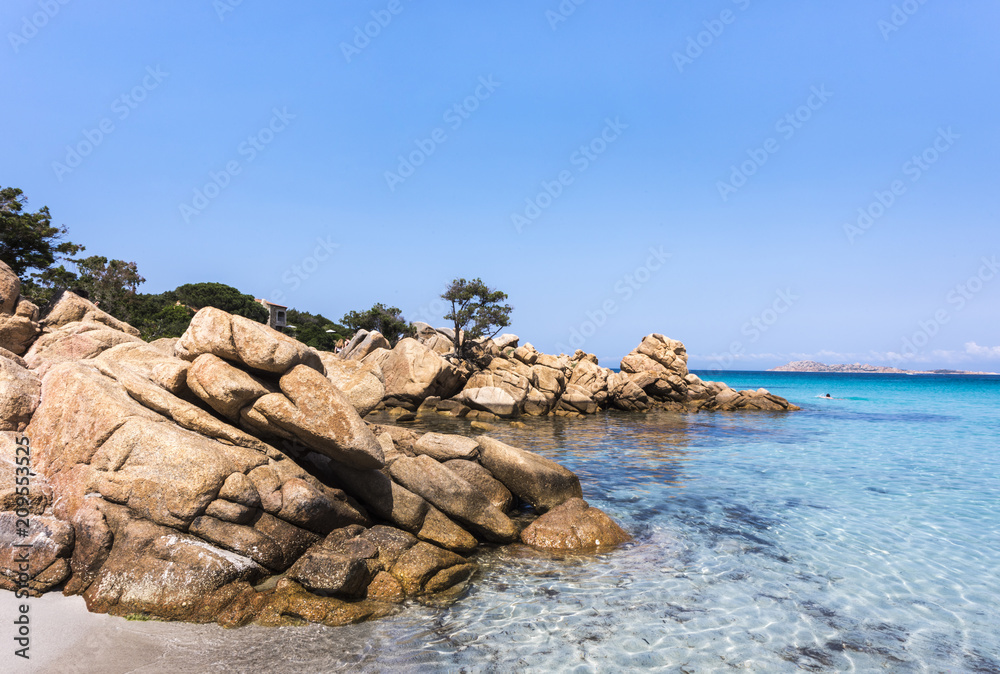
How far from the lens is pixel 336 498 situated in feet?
37.4

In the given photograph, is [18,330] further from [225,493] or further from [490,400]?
[490,400]

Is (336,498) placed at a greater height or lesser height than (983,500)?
greater

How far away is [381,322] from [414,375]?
111 ft

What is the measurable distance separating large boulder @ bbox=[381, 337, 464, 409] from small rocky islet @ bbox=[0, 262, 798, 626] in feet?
90.2

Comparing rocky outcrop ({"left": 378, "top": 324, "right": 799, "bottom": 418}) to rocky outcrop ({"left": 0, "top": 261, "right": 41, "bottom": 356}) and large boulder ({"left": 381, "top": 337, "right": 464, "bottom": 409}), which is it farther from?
rocky outcrop ({"left": 0, "top": 261, "right": 41, "bottom": 356})

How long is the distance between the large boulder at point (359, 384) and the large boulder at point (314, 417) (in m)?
2.12

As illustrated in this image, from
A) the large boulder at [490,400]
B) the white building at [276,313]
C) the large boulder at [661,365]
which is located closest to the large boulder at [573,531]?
the large boulder at [490,400]

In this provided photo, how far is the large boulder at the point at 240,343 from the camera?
11.0 metres

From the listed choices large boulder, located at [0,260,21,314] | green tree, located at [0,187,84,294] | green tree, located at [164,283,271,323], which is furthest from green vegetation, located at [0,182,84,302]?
green tree, located at [164,283,271,323]

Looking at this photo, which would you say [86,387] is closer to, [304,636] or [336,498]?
[336,498]

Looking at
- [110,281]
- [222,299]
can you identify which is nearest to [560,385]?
[110,281]

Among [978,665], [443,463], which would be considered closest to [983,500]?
[978,665]

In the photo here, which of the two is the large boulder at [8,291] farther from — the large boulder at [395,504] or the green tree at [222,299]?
the green tree at [222,299]

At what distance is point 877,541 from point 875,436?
27.4 meters
